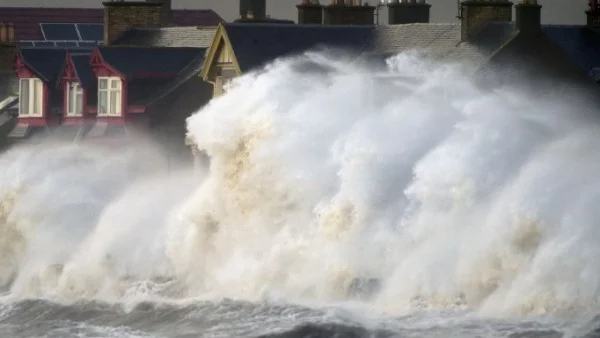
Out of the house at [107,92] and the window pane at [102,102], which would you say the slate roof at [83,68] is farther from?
the window pane at [102,102]

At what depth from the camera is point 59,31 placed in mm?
90250

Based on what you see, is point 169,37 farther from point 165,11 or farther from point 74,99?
point 165,11

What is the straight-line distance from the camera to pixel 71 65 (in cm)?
5631

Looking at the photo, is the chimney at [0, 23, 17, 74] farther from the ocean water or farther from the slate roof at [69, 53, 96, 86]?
the ocean water

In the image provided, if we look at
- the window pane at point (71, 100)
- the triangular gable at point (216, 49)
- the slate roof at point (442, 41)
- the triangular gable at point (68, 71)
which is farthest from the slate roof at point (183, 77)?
the slate roof at point (442, 41)

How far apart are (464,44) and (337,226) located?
14.6 meters

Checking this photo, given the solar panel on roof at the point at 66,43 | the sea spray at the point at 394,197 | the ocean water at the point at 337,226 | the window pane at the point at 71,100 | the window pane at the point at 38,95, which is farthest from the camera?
the solar panel on roof at the point at 66,43

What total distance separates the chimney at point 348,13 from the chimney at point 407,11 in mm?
712

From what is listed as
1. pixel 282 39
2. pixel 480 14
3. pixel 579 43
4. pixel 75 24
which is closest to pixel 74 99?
Answer: pixel 282 39

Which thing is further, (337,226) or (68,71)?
(68,71)

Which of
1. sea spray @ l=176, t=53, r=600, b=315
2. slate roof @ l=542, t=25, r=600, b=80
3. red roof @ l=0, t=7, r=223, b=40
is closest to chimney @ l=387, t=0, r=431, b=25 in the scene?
slate roof @ l=542, t=25, r=600, b=80

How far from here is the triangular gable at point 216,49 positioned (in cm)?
4972

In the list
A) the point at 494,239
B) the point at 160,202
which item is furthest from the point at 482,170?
the point at 160,202

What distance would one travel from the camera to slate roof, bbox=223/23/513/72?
1921 inches
